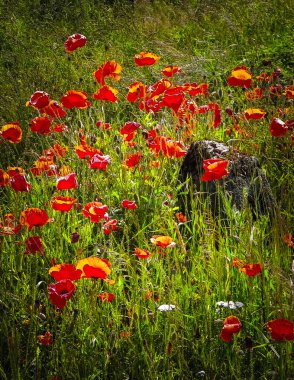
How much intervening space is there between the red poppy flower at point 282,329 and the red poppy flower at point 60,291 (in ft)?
1.79

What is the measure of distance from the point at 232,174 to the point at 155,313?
3.45 ft

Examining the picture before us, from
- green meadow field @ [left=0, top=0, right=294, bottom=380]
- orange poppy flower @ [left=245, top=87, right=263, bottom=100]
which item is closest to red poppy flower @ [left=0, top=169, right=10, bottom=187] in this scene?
green meadow field @ [left=0, top=0, right=294, bottom=380]

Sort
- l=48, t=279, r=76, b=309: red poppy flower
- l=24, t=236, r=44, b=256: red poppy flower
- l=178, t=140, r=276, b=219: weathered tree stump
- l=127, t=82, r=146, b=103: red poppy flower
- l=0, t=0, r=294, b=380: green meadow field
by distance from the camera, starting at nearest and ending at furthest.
→ l=48, t=279, r=76, b=309: red poppy flower < l=0, t=0, r=294, b=380: green meadow field < l=24, t=236, r=44, b=256: red poppy flower < l=178, t=140, r=276, b=219: weathered tree stump < l=127, t=82, r=146, b=103: red poppy flower

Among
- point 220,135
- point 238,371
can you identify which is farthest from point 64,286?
point 220,135

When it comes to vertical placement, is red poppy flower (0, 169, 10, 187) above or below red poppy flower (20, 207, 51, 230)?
below

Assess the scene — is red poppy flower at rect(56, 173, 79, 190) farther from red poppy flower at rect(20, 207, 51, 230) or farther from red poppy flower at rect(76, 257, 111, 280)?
red poppy flower at rect(76, 257, 111, 280)

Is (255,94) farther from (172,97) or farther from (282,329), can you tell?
(282,329)

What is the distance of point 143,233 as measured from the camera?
247 cm

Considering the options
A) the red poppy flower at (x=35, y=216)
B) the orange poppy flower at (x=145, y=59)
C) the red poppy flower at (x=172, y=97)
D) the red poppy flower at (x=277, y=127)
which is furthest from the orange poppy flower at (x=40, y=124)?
the red poppy flower at (x=277, y=127)

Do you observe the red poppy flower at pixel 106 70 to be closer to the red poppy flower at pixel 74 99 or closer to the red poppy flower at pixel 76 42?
the red poppy flower at pixel 76 42

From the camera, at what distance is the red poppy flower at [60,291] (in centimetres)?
159

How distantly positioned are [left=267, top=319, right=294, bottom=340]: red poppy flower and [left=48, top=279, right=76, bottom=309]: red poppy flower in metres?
0.55

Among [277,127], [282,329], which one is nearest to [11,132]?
[277,127]

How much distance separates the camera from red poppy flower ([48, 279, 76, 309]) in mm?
1590
